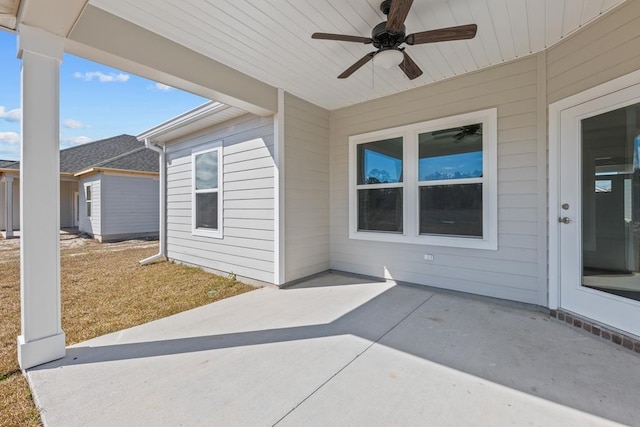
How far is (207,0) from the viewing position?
2379 millimetres

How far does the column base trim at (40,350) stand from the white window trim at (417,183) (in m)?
3.65

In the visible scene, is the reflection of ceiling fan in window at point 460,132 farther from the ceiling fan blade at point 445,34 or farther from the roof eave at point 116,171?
the roof eave at point 116,171

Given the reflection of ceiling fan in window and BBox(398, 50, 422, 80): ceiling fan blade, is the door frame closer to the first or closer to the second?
the reflection of ceiling fan in window

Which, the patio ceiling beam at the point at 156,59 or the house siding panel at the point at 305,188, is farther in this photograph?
the house siding panel at the point at 305,188

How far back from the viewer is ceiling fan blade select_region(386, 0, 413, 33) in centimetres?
202

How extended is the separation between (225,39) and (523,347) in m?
3.98

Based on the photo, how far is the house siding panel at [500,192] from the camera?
3.20 meters

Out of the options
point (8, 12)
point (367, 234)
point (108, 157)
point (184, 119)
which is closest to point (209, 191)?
point (184, 119)

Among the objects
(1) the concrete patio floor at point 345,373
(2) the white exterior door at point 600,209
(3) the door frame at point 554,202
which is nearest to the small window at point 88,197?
(1) the concrete patio floor at point 345,373

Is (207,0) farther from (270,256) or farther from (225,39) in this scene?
(270,256)

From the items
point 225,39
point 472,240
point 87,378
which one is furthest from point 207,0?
point 472,240

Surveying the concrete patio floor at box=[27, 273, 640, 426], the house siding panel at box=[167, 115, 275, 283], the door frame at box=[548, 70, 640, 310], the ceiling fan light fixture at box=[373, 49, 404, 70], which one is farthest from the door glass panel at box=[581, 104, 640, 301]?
the house siding panel at box=[167, 115, 275, 283]

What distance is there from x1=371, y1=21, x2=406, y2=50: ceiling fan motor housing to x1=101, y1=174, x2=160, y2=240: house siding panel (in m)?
10.5

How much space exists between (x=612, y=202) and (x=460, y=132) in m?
1.71
